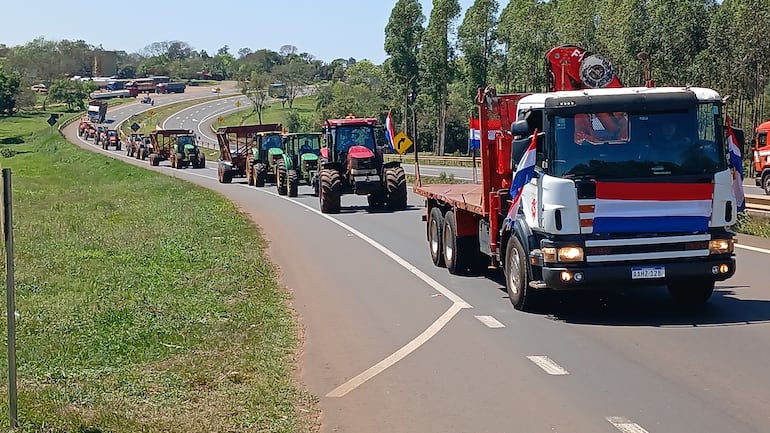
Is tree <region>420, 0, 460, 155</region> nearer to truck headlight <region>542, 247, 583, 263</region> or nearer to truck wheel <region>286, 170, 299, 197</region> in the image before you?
truck wheel <region>286, 170, 299, 197</region>

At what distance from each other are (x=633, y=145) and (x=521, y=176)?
143 cm

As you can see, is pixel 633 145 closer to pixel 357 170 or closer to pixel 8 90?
pixel 357 170

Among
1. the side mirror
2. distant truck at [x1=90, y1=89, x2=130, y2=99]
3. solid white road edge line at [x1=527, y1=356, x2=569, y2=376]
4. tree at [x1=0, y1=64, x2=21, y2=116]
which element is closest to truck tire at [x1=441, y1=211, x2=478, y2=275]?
the side mirror

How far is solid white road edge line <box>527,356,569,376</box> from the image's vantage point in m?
9.42

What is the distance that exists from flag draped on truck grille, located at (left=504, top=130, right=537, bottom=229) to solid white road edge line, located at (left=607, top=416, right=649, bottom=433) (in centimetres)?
462

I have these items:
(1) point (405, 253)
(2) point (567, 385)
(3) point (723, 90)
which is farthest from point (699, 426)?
(3) point (723, 90)

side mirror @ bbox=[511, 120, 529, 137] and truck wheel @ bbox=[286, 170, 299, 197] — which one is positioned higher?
side mirror @ bbox=[511, 120, 529, 137]

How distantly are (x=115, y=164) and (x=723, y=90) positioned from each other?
123ft

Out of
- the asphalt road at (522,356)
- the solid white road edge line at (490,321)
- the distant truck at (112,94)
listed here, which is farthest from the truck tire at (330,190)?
the distant truck at (112,94)

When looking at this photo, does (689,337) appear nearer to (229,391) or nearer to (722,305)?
(722,305)

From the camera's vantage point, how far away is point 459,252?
16109 mm

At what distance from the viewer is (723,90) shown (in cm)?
5291

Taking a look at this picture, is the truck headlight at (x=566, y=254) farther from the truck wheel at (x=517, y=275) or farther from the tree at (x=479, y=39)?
the tree at (x=479, y=39)

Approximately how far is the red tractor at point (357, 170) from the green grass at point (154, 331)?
387 centimetres
